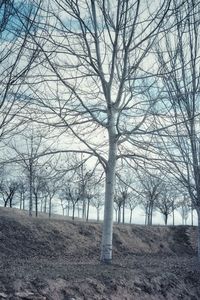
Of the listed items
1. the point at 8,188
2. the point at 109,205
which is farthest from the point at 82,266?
the point at 8,188

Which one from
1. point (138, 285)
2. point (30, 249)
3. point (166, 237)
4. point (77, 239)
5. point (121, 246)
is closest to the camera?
point (138, 285)

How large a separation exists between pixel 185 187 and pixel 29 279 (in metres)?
6.06

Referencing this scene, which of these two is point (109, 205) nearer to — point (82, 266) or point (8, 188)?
point (82, 266)

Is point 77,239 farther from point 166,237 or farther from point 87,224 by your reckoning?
point 166,237

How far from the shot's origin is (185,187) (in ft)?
35.6

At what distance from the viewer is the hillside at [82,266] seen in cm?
590

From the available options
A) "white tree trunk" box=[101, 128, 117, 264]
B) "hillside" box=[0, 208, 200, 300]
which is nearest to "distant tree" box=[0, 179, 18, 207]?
"hillside" box=[0, 208, 200, 300]

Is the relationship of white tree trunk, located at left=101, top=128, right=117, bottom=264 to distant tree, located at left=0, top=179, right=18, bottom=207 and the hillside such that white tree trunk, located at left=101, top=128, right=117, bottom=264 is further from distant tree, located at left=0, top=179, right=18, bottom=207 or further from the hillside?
distant tree, located at left=0, top=179, right=18, bottom=207

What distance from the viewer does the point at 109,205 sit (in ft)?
28.5

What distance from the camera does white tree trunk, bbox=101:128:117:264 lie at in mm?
8688

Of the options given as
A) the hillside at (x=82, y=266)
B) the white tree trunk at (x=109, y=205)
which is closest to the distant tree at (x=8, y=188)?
the hillside at (x=82, y=266)

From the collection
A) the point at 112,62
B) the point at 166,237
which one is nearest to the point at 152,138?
the point at 112,62

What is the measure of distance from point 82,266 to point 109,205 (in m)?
1.41

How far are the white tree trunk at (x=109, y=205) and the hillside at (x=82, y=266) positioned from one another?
0.40m
